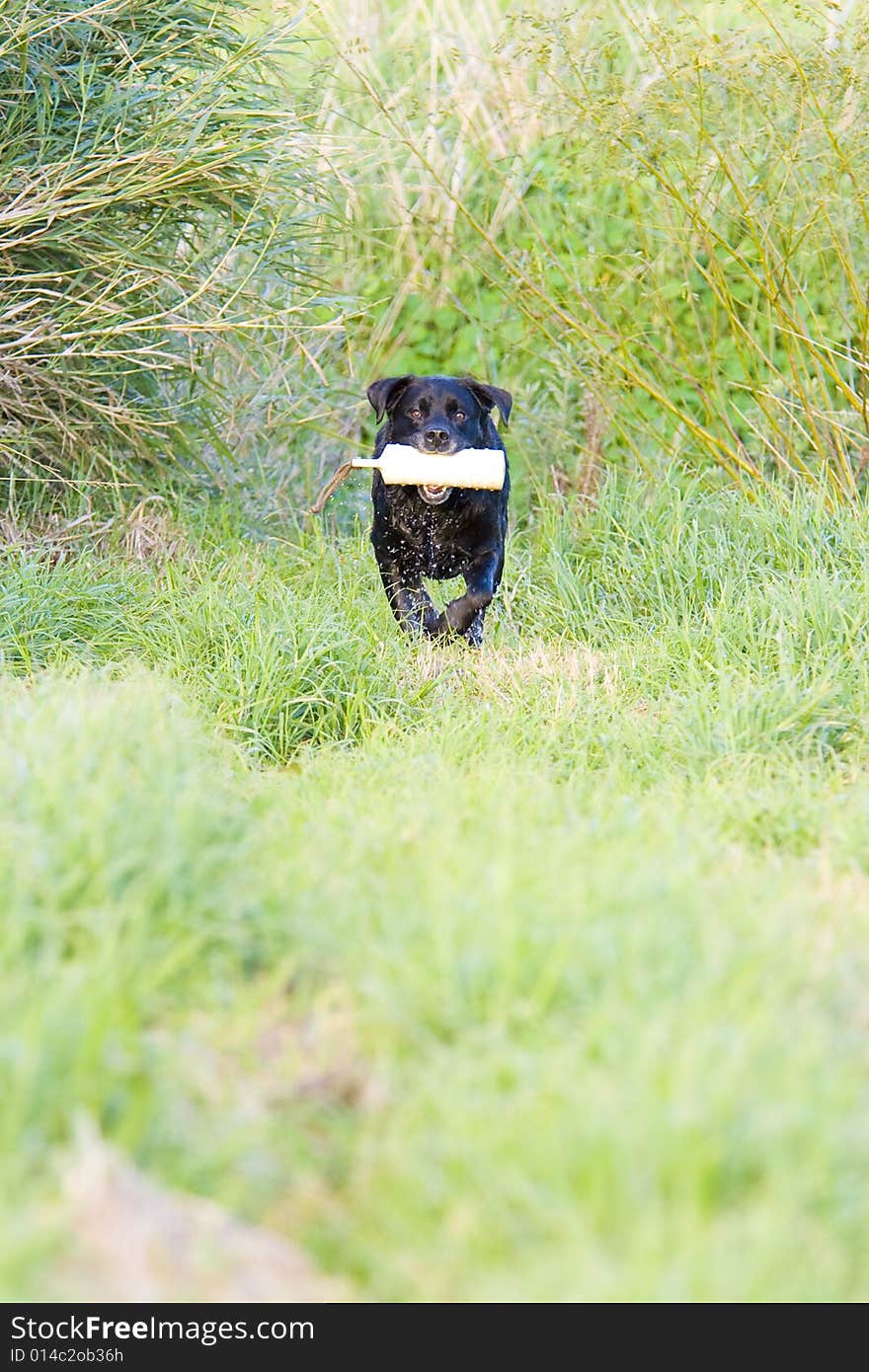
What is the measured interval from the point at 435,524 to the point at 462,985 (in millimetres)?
3121

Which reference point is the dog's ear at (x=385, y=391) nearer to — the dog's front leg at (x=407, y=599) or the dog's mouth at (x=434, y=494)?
the dog's mouth at (x=434, y=494)

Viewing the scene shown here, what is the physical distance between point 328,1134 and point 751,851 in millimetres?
1422

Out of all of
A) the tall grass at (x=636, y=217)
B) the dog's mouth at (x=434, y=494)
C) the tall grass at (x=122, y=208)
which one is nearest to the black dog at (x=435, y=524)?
the dog's mouth at (x=434, y=494)

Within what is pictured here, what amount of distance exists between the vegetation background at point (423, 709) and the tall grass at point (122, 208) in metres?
0.03

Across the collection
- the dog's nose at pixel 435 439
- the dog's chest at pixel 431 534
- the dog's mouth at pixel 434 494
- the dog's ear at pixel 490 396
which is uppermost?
the dog's ear at pixel 490 396

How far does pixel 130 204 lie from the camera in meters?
5.70

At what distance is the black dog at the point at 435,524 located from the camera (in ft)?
17.6

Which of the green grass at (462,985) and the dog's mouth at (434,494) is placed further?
the dog's mouth at (434,494)

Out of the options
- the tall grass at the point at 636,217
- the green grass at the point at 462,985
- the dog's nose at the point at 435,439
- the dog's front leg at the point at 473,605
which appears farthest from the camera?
the tall grass at the point at 636,217

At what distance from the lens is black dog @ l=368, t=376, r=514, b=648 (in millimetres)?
5355

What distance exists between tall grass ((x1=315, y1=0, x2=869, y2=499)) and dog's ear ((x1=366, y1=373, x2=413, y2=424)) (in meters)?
0.75

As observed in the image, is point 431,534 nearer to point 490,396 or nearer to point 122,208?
point 490,396
